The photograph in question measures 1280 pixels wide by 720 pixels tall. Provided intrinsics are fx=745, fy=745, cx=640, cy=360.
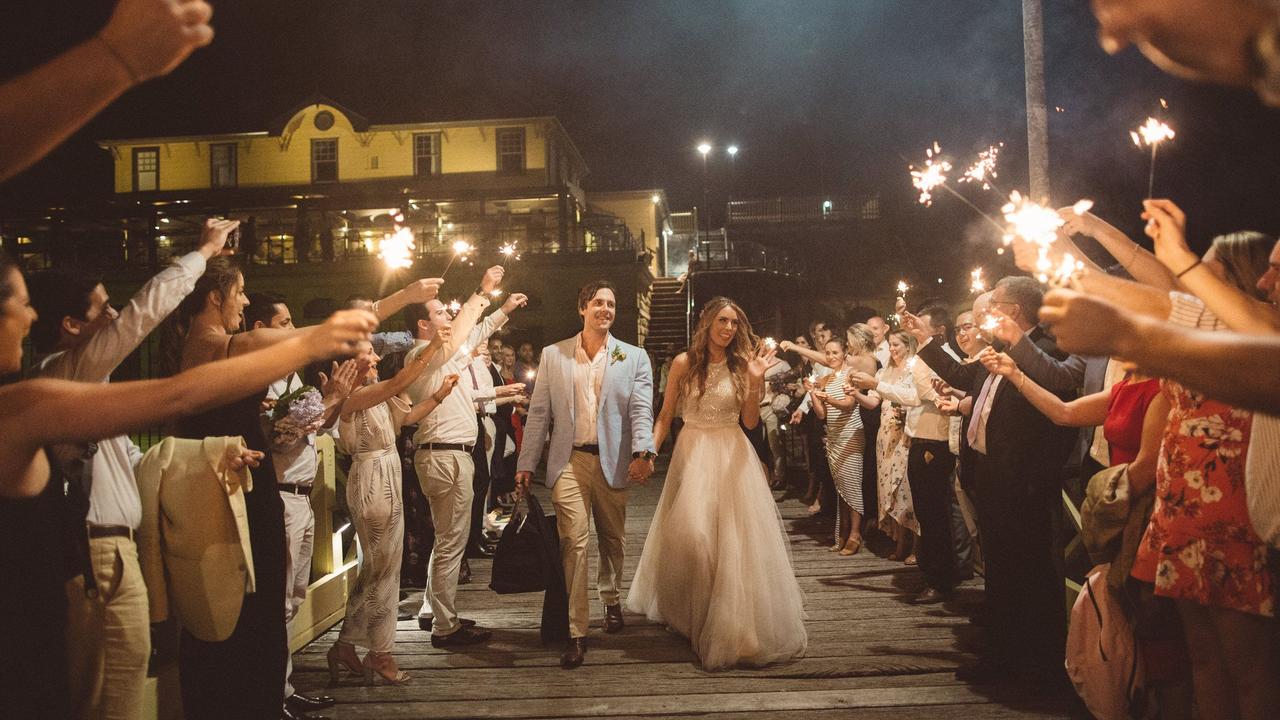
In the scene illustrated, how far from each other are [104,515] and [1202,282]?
3976 millimetres

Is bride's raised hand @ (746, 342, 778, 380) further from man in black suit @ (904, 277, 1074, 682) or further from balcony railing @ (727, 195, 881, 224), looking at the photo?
balcony railing @ (727, 195, 881, 224)

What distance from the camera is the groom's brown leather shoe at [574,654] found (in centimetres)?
479

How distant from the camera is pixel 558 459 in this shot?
17.3 feet

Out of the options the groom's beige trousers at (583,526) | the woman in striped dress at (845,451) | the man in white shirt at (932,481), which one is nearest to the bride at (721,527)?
the groom's beige trousers at (583,526)

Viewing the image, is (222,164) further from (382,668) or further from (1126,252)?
→ (1126,252)

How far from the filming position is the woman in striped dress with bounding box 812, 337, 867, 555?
26.0ft

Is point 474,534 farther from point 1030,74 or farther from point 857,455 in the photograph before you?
point 1030,74

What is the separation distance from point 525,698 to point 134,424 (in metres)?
3.18

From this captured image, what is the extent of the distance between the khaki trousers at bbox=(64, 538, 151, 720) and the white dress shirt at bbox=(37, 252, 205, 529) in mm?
128

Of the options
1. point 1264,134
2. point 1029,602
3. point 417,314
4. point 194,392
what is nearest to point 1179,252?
point 1029,602

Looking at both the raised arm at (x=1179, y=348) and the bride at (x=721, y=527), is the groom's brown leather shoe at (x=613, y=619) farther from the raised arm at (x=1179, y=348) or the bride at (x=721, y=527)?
the raised arm at (x=1179, y=348)

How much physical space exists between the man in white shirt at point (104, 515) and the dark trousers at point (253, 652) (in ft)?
0.80

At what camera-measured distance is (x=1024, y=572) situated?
425 centimetres

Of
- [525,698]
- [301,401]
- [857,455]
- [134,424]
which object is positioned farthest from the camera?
[857,455]
